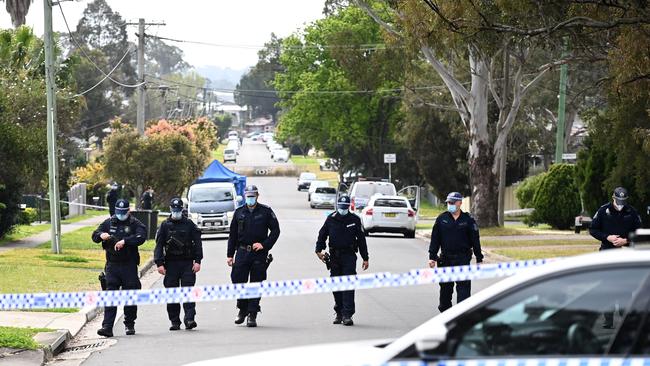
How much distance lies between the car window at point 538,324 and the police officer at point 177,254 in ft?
32.4

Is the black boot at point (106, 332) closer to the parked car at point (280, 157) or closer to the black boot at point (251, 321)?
the black boot at point (251, 321)

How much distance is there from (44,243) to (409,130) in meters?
28.5

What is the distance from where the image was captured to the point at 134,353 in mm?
12711

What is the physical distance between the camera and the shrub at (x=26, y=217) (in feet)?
110

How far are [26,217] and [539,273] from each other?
1344 inches

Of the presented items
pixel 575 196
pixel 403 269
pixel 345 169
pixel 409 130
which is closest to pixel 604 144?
pixel 403 269

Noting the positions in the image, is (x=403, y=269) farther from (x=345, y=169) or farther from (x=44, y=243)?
(x=345, y=169)

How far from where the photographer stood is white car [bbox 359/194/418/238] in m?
37.1

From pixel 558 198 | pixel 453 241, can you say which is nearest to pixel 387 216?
pixel 558 198

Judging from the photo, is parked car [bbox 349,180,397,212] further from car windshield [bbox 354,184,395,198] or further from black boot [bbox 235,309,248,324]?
black boot [bbox 235,309,248,324]

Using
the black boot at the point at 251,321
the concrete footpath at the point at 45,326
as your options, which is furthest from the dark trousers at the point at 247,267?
the concrete footpath at the point at 45,326

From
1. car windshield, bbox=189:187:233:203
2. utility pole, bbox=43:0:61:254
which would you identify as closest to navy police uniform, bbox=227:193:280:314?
utility pole, bbox=43:0:61:254

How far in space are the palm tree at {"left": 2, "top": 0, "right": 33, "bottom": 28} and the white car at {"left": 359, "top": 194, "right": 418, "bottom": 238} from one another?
26.8 m

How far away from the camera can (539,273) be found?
5102 mm
